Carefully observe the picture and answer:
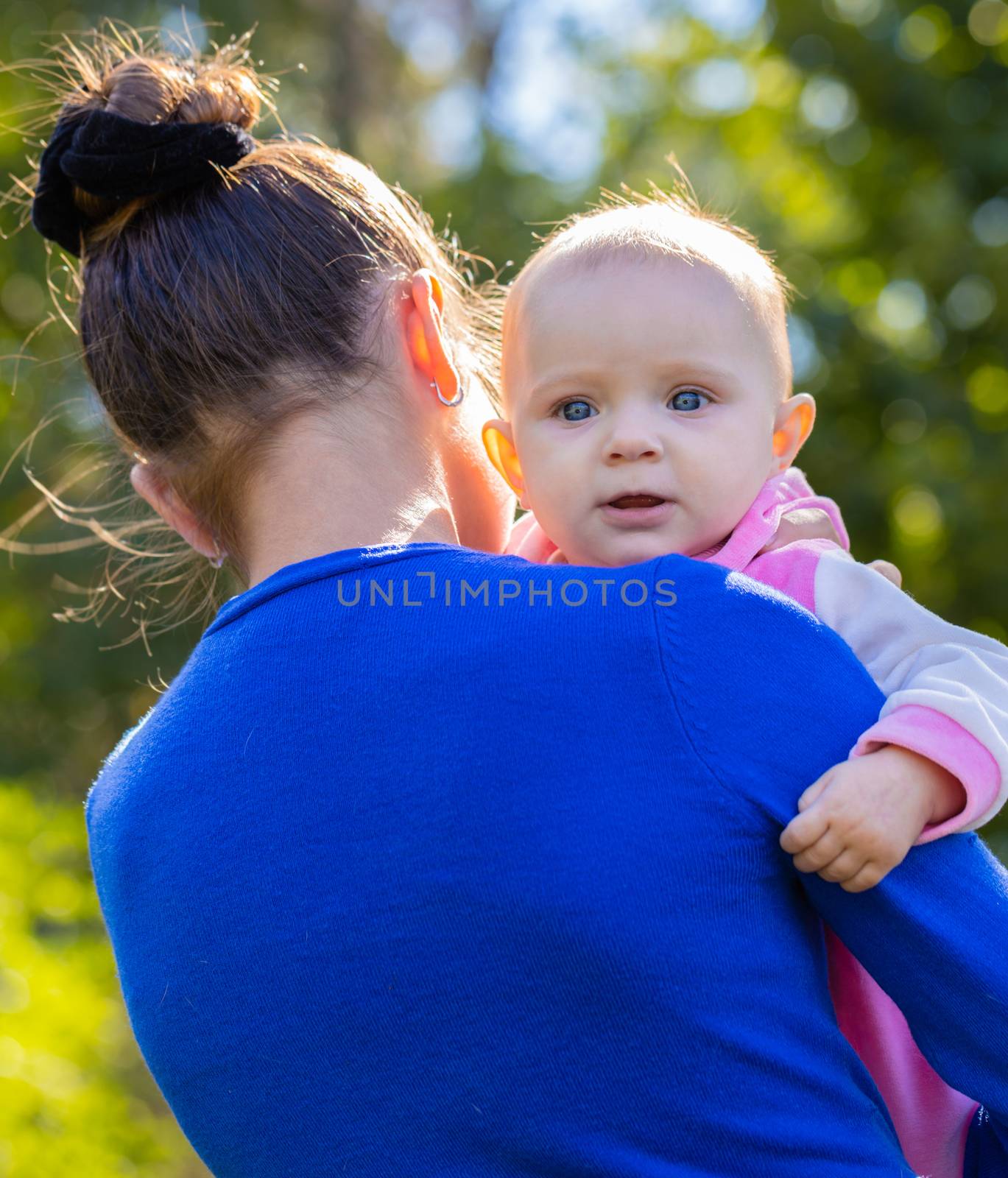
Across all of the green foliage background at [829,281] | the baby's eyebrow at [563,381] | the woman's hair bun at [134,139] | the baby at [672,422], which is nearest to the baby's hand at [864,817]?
the baby at [672,422]

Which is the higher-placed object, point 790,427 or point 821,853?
point 790,427

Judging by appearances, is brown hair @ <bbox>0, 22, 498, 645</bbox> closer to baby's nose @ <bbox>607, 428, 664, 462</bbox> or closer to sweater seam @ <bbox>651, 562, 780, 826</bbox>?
baby's nose @ <bbox>607, 428, 664, 462</bbox>

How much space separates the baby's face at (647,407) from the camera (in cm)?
168

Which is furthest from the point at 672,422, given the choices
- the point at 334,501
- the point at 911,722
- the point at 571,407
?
the point at 911,722

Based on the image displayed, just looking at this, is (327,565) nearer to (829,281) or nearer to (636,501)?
(636,501)

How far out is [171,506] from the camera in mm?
1898

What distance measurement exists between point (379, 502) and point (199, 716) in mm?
337

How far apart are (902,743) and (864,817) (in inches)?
4.2

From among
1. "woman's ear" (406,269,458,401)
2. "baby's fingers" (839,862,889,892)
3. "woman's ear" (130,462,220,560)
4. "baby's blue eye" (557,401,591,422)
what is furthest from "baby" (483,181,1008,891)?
"woman's ear" (130,462,220,560)

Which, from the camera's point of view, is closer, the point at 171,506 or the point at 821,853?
the point at 821,853

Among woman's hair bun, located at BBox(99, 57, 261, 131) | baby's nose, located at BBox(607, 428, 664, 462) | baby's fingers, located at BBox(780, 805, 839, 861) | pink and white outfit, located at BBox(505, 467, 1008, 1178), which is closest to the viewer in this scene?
baby's fingers, located at BBox(780, 805, 839, 861)

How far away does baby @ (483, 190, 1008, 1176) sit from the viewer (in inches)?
56.4

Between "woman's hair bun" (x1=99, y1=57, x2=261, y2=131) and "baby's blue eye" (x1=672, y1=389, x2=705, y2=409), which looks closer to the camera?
"baby's blue eye" (x1=672, y1=389, x2=705, y2=409)

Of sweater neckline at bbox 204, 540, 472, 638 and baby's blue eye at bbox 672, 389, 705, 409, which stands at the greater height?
baby's blue eye at bbox 672, 389, 705, 409
